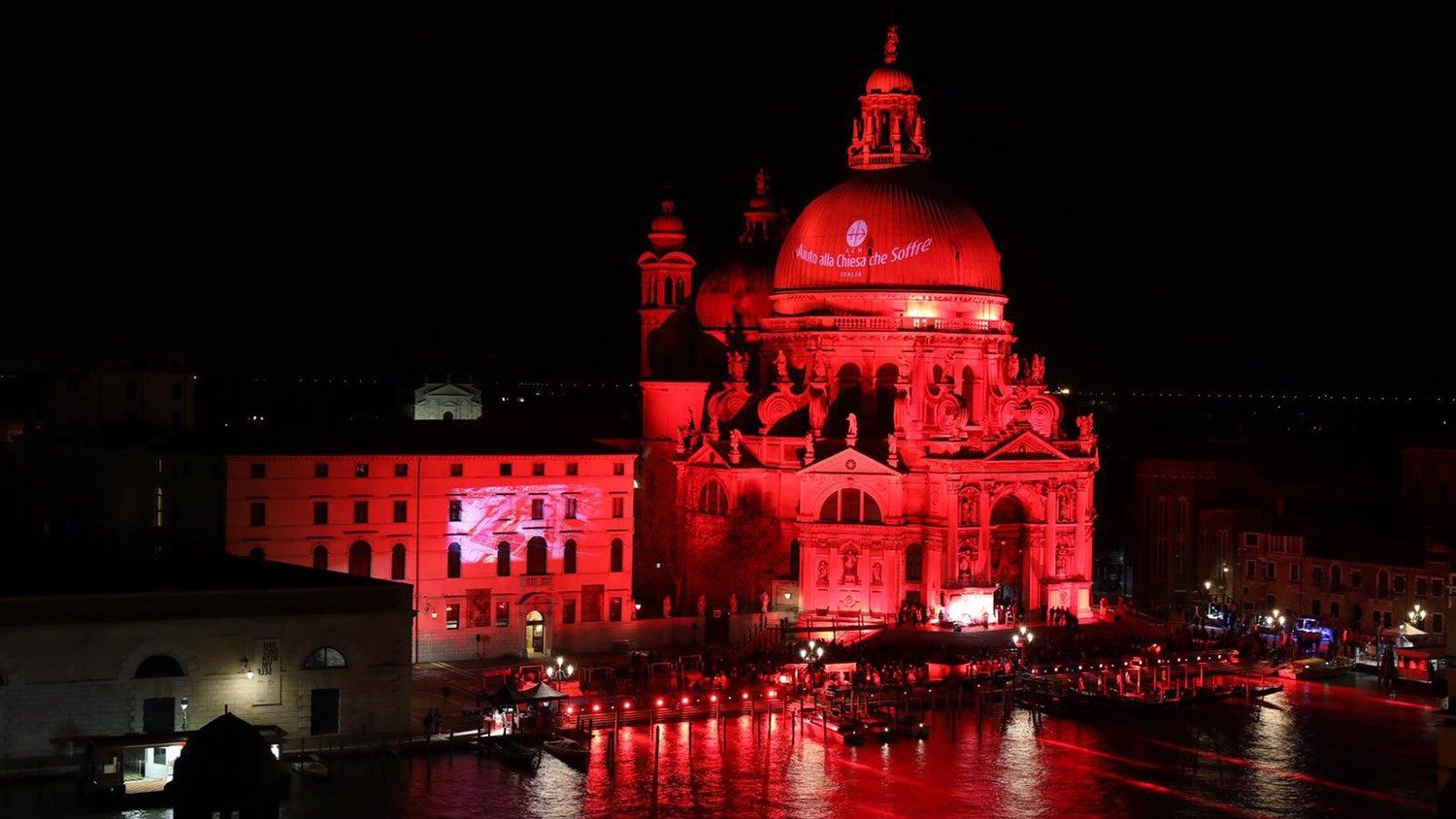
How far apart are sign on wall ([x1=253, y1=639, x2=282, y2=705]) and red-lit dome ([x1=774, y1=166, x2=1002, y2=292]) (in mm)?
35035

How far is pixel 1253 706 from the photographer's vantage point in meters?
72.0

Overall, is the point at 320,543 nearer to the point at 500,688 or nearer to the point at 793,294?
the point at 500,688

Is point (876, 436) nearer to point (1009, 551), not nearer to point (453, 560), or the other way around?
point (1009, 551)

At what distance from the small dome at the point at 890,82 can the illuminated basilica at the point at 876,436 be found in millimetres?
77

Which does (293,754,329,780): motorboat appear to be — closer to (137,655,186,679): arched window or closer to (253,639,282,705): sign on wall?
(253,639,282,705): sign on wall

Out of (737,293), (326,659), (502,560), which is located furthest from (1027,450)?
(326,659)

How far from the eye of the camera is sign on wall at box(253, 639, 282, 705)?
2317 inches

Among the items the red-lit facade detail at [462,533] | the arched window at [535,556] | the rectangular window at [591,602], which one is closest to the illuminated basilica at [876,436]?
the rectangular window at [591,602]

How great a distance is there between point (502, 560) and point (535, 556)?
1387 mm

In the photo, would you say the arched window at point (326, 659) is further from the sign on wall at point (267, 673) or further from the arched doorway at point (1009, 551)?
the arched doorway at point (1009, 551)

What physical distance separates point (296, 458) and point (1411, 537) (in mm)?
42873

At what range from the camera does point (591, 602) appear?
257ft

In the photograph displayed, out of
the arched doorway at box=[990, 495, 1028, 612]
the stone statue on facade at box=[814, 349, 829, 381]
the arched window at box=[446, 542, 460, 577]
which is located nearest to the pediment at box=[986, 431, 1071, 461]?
the arched doorway at box=[990, 495, 1028, 612]

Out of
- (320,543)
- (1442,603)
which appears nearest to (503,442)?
(320,543)
